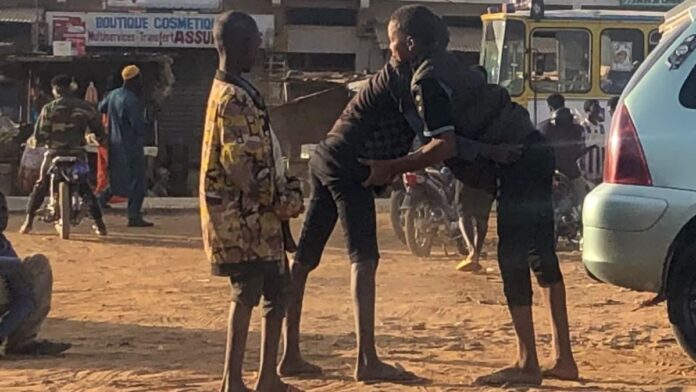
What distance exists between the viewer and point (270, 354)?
561cm

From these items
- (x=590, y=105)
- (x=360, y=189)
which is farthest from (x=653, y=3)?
(x=360, y=189)

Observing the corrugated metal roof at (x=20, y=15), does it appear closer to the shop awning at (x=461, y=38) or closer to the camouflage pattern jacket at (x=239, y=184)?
the shop awning at (x=461, y=38)

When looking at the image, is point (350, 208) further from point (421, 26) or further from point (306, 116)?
point (306, 116)

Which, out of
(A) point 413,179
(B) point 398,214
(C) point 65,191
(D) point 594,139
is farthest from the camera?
(D) point 594,139

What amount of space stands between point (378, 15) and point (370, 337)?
21.3 m

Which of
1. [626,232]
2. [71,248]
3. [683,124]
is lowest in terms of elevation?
[71,248]

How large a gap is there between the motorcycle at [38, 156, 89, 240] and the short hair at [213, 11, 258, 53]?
7.47m

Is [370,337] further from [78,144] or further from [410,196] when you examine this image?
[78,144]

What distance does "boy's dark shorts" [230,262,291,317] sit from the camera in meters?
5.39

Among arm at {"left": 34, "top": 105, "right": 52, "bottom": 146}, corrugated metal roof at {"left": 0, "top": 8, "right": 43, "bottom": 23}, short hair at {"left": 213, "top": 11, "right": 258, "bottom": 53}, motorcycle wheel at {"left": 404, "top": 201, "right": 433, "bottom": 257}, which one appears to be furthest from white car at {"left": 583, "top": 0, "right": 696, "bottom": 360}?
corrugated metal roof at {"left": 0, "top": 8, "right": 43, "bottom": 23}

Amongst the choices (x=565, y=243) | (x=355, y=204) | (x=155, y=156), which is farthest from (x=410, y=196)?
(x=155, y=156)

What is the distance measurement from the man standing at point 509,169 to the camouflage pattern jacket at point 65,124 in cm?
683

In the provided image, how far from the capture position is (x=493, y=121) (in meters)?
6.15

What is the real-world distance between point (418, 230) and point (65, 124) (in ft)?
11.7
